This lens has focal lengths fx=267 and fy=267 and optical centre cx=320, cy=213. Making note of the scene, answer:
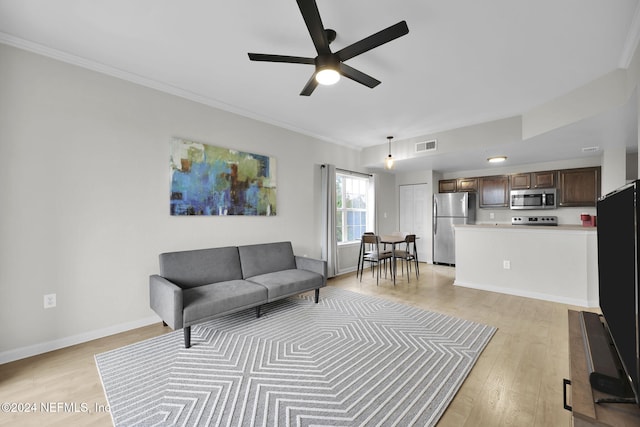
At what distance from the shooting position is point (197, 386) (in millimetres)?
1890

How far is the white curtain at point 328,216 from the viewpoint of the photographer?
4.86 meters

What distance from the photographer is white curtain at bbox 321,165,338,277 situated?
4.86m

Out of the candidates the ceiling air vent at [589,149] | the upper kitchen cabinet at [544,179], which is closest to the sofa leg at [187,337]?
the ceiling air vent at [589,149]

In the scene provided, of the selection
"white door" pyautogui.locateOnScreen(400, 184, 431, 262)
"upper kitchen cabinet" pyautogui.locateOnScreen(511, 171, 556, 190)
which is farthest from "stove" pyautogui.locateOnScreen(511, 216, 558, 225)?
"white door" pyautogui.locateOnScreen(400, 184, 431, 262)

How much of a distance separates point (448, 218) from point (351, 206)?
2.27 metres

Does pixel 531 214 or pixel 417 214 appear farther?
pixel 417 214

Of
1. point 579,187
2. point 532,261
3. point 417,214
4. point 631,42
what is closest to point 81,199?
point 631,42

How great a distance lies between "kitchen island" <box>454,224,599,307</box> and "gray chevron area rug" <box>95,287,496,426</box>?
1700 mm

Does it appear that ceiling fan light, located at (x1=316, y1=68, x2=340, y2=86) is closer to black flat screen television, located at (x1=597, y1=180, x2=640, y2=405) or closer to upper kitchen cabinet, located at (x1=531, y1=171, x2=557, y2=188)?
black flat screen television, located at (x1=597, y1=180, x2=640, y2=405)

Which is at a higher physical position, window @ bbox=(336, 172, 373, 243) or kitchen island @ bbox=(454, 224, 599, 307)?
window @ bbox=(336, 172, 373, 243)

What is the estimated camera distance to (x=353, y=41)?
7.59 ft

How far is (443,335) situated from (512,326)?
88 cm

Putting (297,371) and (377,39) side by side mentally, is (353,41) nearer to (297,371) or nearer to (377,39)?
(377,39)

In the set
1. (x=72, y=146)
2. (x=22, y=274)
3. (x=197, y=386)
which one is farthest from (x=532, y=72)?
(x=22, y=274)
